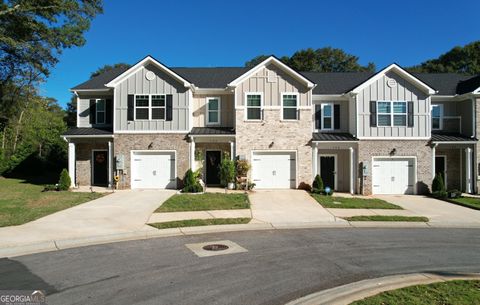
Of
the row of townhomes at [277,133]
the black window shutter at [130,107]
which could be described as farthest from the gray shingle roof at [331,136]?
the black window shutter at [130,107]

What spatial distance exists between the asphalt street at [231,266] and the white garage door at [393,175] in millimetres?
10202

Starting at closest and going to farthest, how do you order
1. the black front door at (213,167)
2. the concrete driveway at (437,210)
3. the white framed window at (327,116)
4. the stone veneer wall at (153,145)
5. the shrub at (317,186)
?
1. the concrete driveway at (437,210)
2. the shrub at (317,186)
3. the stone veneer wall at (153,145)
4. the black front door at (213,167)
5. the white framed window at (327,116)

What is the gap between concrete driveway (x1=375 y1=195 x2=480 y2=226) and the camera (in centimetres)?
1269

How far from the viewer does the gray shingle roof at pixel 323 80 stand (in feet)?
72.2

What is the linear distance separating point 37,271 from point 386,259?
7186 millimetres

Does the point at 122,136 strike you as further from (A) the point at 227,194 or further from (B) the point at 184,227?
(B) the point at 184,227

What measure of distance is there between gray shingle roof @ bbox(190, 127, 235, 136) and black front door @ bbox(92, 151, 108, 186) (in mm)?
5930

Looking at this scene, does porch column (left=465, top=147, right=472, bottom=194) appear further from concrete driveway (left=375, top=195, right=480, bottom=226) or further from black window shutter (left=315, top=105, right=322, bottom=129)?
black window shutter (left=315, top=105, right=322, bottom=129)

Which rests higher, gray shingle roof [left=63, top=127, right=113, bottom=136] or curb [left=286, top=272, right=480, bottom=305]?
gray shingle roof [left=63, top=127, right=113, bottom=136]

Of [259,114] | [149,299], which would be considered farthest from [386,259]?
[259,114]

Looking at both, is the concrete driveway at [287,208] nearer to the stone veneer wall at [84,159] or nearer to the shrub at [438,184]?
the shrub at [438,184]

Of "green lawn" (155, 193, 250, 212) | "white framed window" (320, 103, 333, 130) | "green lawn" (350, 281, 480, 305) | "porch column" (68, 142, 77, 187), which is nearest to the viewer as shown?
"green lawn" (350, 281, 480, 305)

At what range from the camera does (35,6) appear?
2280 cm

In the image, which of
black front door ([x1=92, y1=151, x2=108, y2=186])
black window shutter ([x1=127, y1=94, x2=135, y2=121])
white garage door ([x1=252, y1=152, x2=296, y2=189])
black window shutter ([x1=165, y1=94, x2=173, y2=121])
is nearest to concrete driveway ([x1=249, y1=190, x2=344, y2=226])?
white garage door ([x1=252, y1=152, x2=296, y2=189])
